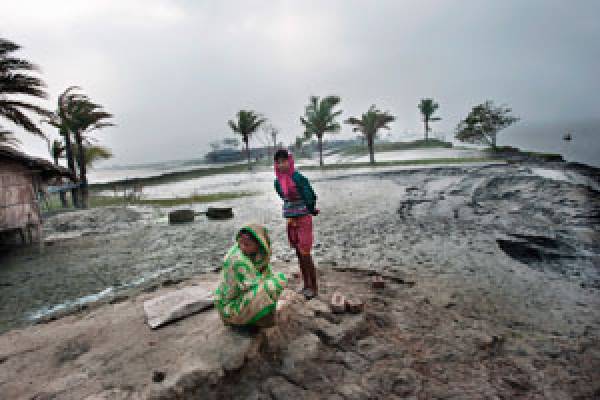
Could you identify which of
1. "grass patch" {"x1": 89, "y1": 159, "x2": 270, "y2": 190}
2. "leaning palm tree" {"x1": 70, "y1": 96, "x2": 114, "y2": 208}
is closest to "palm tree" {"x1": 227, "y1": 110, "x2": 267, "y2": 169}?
"grass patch" {"x1": 89, "y1": 159, "x2": 270, "y2": 190}

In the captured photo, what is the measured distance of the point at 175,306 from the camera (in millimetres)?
3838

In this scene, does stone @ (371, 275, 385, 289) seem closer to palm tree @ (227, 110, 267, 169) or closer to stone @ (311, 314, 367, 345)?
stone @ (311, 314, 367, 345)

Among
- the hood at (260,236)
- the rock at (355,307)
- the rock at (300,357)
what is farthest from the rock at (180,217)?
the rock at (300,357)


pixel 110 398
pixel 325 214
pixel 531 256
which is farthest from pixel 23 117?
pixel 531 256

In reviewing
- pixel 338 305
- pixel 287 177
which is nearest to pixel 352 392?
pixel 338 305

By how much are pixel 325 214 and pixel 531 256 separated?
6717 mm

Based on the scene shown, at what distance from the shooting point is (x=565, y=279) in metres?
5.09

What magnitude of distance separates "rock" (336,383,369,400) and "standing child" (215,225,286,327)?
2.89 ft

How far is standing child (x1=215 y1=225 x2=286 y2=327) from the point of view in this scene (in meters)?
2.86

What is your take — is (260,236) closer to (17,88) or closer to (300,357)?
(300,357)

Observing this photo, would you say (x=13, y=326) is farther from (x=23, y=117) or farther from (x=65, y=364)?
(x=23, y=117)

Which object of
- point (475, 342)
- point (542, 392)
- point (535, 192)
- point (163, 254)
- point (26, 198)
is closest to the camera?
point (542, 392)

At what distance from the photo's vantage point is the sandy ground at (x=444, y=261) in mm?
3580

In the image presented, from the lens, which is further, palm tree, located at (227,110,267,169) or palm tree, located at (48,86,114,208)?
palm tree, located at (227,110,267,169)
